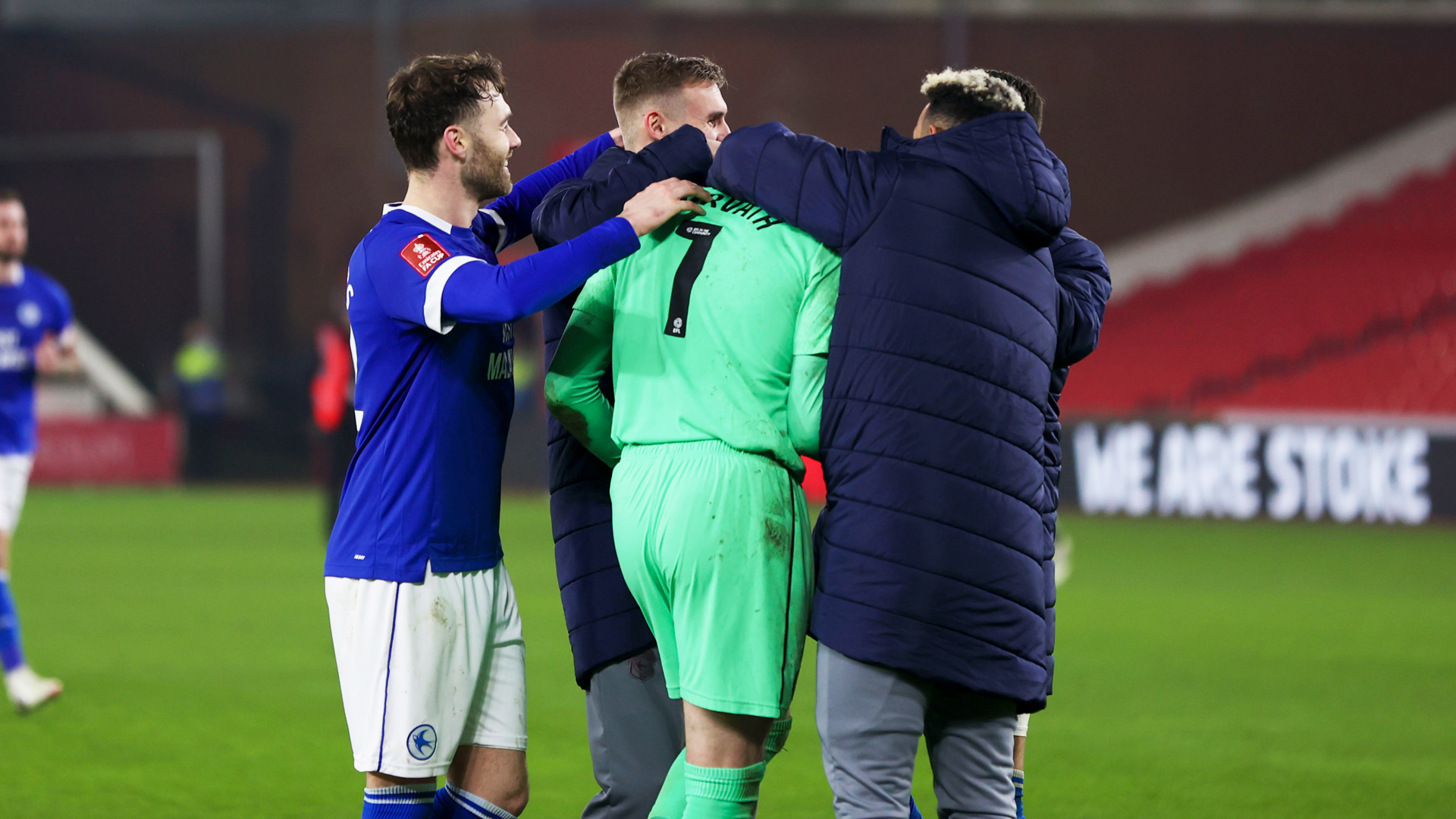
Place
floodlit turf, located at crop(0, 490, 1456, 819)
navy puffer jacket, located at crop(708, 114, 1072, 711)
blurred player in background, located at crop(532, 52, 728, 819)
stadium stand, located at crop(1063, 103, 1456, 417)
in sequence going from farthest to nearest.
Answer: stadium stand, located at crop(1063, 103, 1456, 417) < floodlit turf, located at crop(0, 490, 1456, 819) < blurred player in background, located at crop(532, 52, 728, 819) < navy puffer jacket, located at crop(708, 114, 1072, 711)

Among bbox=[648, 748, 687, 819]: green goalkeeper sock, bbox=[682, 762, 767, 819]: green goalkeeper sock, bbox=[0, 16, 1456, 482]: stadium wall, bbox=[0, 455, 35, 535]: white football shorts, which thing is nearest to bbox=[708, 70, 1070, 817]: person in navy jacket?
bbox=[682, 762, 767, 819]: green goalkeeper sock

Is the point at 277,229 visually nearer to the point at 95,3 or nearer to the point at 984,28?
the point at 95,3

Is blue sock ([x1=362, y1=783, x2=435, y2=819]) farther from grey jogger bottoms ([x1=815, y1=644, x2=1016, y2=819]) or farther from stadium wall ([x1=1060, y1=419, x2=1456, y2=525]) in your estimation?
stadium wall ([x1=1060, y1=419, x2=1456, y2=525])

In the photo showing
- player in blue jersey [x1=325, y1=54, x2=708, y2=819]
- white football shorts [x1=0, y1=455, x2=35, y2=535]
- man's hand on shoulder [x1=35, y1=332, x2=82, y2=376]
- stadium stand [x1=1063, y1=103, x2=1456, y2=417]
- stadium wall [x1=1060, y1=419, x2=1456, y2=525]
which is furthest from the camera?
stadium stand [x1=1063, y1=103, x2=1456, y2=417]

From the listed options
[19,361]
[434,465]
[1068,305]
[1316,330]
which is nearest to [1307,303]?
[1316,330]

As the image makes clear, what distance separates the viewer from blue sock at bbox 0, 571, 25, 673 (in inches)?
265

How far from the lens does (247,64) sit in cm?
2723

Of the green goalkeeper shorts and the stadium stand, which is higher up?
the stadium stand

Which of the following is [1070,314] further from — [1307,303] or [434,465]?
[1307,303]

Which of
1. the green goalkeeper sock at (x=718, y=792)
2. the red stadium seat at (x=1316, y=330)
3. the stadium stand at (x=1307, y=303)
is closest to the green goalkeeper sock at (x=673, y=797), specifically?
the green goalkeeper sock at (x=718, y=792)

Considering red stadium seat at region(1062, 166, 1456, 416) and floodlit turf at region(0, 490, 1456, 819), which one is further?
red stadium seat at region(1062, 166, 1456, 416)

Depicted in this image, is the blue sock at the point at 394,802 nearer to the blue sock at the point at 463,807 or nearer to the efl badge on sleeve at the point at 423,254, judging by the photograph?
the blue sock at the point at 463,807

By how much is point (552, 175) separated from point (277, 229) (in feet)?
78.7

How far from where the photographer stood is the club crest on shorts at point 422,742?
3.22 m
